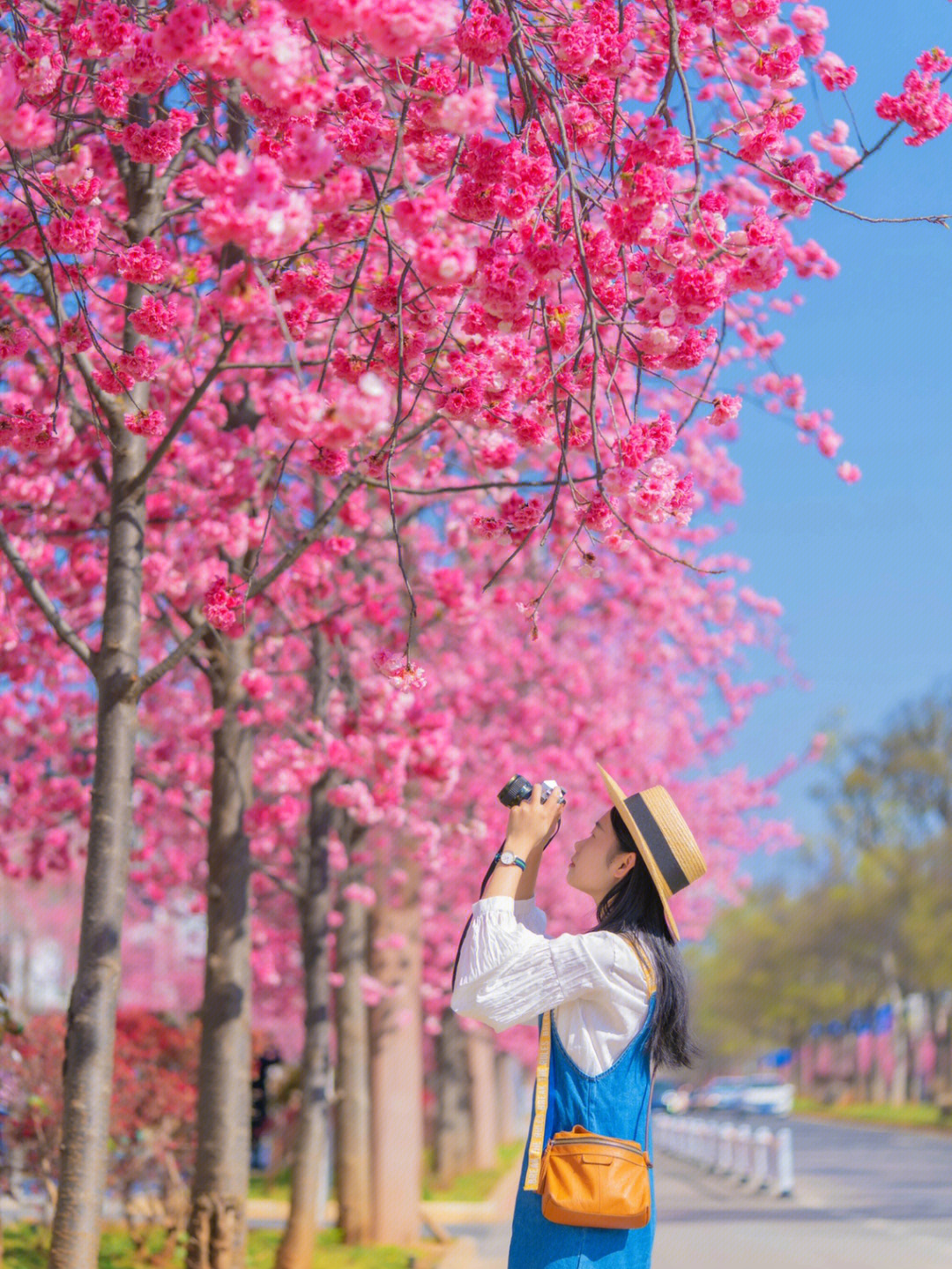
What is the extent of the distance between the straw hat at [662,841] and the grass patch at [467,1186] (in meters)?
14.5

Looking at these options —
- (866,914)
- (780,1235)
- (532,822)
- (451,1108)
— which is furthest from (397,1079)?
(866,914)

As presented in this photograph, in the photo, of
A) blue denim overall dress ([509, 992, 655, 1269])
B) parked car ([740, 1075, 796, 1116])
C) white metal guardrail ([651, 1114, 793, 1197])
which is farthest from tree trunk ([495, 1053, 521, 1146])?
blue denim overall dress ([509, 992, 655, 1269])

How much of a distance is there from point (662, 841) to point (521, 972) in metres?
0.51

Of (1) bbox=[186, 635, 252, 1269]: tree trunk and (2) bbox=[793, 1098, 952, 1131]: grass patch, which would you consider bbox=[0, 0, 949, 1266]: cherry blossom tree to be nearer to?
(1) bbox=[186, 635, 252, 1269]: tree trunk

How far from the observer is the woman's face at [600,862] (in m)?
3.63

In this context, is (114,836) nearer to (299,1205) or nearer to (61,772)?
(299,1205)

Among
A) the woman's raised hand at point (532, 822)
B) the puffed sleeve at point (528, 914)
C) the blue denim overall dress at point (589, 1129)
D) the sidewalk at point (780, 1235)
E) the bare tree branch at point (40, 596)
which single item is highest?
the bare tree branch at point (40, 596)

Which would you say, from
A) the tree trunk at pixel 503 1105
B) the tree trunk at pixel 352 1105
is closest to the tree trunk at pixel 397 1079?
the tree trunk at pixel 352 1105

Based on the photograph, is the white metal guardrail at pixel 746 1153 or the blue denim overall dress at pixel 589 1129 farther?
the white metal guardrail at pixel 746 1153

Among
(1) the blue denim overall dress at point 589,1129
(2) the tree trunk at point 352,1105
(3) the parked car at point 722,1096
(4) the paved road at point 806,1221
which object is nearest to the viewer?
(1) the blue denim overall dress at point 589,1129

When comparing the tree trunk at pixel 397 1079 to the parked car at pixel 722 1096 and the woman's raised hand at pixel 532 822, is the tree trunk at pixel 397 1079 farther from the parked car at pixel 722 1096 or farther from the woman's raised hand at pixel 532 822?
the parked car at pixel 722 1096

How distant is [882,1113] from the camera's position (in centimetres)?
4794

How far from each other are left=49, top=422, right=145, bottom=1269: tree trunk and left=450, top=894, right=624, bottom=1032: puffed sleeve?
2.50 m

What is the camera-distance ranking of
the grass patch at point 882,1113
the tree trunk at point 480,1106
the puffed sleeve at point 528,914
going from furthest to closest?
the grass patch at point 882,1113, the tree trunk at point 480,1106, the puffed sleeve at point 528,914
